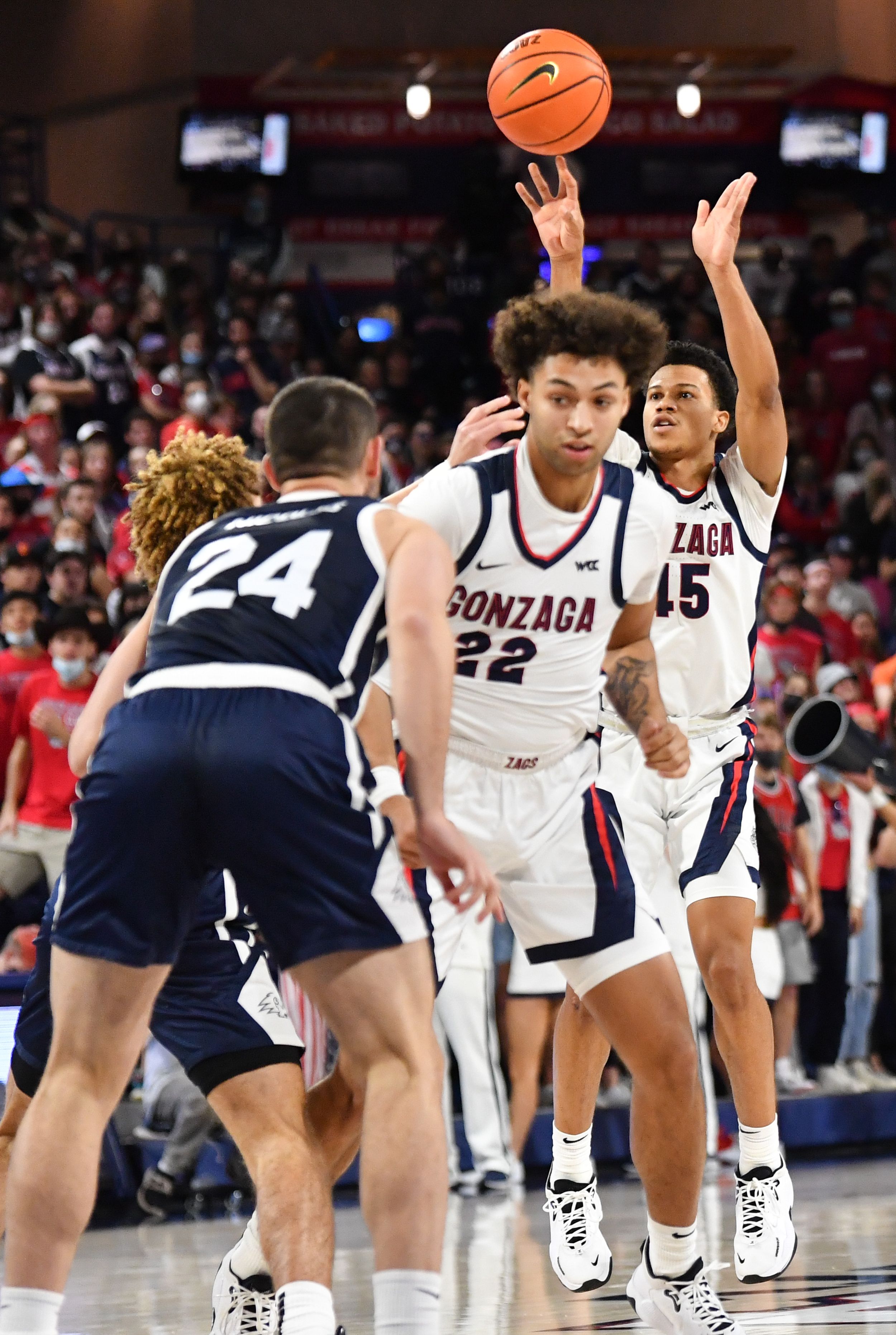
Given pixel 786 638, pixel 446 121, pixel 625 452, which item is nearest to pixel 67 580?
pixel 786 638

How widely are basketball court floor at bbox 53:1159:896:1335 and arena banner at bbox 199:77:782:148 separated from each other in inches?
654

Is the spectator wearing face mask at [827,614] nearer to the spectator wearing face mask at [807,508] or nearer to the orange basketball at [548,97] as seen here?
the spectator wearing face mask at [807,508]

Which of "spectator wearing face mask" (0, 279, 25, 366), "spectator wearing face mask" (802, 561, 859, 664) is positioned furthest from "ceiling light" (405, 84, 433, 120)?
"spectator wearing face mask" (802, 561, 859, 664)

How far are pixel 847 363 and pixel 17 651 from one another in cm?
1188

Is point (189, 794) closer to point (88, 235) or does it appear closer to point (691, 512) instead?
point (691, 512)

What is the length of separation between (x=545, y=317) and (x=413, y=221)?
19.4 metres

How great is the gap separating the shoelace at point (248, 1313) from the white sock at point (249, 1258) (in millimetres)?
51

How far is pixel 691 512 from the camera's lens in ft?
18.9

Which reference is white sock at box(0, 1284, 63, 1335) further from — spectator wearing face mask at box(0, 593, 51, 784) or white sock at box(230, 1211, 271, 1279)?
spectator wearing face mask at box(0, 593, 51, 784)

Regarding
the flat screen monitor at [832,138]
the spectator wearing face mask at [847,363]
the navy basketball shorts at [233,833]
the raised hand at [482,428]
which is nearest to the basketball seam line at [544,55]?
the raised hand at [482,428]

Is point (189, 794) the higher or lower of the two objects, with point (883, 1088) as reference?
higher

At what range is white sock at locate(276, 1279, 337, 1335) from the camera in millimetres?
4023

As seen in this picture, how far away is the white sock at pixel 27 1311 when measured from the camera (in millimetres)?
3527

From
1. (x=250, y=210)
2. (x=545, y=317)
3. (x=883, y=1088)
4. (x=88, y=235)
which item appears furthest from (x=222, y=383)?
(x=545, y=317)
